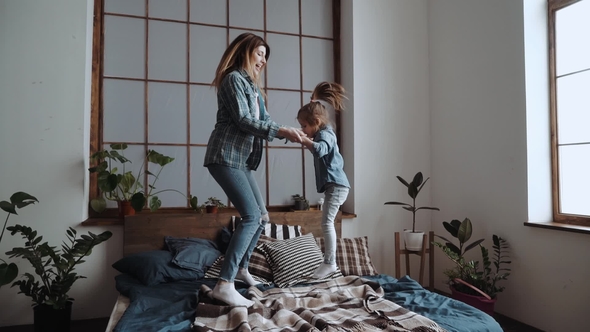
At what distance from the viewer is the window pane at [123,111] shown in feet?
10.7

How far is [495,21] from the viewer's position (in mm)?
3109

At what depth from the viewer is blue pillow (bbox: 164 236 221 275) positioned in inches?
106

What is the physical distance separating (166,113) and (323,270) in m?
1.78

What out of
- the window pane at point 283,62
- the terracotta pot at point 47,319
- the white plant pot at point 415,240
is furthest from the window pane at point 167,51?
the white plant pot at point 415,240

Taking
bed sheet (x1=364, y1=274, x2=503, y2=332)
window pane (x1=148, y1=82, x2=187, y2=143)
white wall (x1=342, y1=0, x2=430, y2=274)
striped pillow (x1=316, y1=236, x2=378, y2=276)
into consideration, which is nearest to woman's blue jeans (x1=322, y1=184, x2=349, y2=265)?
striped pillow (x1=316, y1=236, x2=378, y2=276)

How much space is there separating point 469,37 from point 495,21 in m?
0.27

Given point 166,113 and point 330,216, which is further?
point 166,113

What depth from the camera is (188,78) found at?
3.44 metres

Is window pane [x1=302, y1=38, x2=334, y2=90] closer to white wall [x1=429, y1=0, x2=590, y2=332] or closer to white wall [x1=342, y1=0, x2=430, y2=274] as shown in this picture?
white wall [x1=342, y1=0, x2=430, y2=274]

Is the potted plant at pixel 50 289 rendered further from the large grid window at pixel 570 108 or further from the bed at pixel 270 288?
the large grid window at pixel 570 108

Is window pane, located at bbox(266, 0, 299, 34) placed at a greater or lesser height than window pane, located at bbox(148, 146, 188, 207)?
greater

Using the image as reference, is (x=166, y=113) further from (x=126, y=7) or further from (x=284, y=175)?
(x=284, y=175)

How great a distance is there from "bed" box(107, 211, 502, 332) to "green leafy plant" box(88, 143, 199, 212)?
151 mm

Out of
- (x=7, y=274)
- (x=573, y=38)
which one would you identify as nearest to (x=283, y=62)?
(x=573, y=38)
